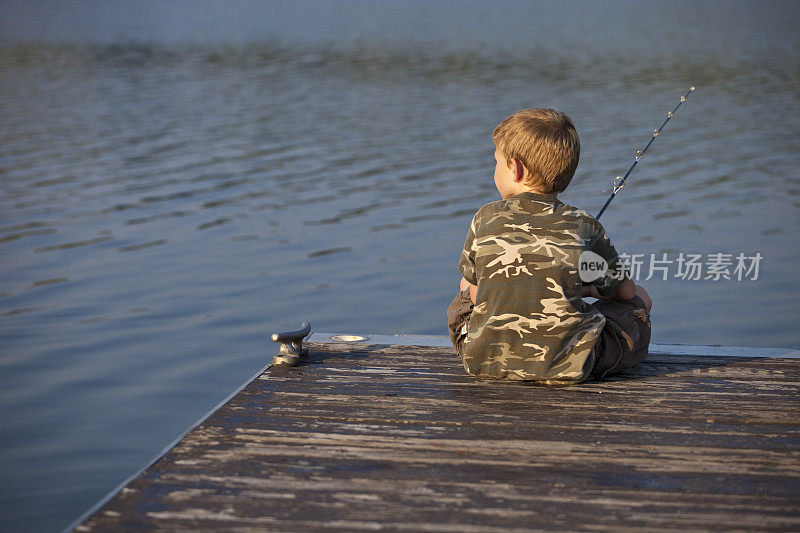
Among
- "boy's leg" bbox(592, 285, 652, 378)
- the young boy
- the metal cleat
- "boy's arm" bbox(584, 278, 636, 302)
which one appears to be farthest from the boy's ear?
the metal cleat

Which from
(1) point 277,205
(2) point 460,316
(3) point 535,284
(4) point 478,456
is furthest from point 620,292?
(1) point 277,205

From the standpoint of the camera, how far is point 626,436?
3.34 metres

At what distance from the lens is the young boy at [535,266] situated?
3.64 meters

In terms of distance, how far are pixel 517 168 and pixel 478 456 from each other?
1168 millimetres

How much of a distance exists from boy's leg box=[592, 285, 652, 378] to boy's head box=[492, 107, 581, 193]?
0.63 meters

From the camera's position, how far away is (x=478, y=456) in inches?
124

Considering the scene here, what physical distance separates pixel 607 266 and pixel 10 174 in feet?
31.9

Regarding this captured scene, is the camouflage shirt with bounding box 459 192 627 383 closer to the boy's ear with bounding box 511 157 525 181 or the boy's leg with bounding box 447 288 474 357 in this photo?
the boy's ear with bounding box 511 157 525 181

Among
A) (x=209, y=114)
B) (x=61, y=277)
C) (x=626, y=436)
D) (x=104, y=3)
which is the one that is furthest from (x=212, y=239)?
(x=104, y=3)

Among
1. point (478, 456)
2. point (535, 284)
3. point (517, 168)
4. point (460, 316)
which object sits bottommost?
point (478, 456)

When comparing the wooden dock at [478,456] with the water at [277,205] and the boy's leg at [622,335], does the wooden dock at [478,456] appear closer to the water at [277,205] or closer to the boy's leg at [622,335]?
the boy's leg at [622,335]

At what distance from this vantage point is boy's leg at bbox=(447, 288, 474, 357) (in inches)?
158

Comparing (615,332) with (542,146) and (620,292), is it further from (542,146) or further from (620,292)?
(542,146)

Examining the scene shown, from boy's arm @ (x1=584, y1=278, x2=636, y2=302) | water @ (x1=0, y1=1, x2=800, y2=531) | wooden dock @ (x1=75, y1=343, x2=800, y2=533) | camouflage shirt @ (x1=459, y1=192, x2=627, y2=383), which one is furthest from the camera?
water @ (x1=0, y1=1, x2=800, y2=531)
